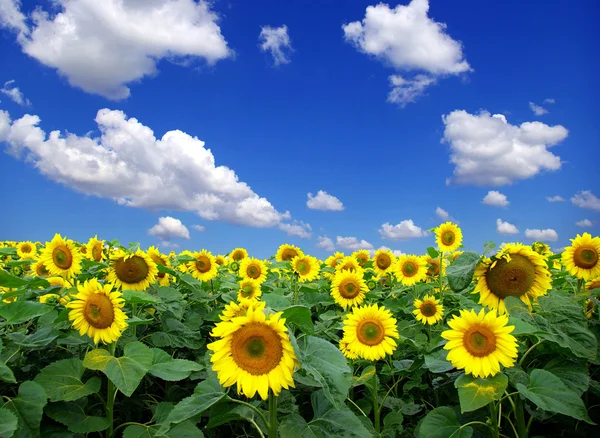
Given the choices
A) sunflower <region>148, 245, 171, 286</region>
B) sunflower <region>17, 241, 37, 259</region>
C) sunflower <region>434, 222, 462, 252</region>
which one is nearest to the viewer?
sunflower <region>148, 245, 171, 286</region>

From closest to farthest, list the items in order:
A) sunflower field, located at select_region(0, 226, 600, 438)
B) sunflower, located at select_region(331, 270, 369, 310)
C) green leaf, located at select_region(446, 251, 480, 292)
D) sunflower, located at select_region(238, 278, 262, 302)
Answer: sunflower field, located at select_region(0, 226, 600, 438), green leaf, located at select_region(446, 251, 480, 292), sunflower, located at select_region(238, 278, 262, 302), sunflower, located at select_region(331, 270, 369, 310)

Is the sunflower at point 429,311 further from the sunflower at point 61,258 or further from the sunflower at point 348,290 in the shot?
the sunflower at point 61,258

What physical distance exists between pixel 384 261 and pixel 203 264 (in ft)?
10.8

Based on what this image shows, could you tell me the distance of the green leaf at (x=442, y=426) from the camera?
3.43 meters

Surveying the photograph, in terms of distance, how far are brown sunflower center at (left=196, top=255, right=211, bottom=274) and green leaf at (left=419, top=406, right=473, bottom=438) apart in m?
4.51

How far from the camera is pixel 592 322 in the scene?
428 centimetres

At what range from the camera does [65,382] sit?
142 inches

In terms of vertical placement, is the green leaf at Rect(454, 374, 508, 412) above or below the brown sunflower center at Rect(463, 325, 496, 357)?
below

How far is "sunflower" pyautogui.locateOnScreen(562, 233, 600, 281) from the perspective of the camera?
5.05 meters

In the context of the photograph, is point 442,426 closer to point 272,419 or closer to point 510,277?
point 272,419

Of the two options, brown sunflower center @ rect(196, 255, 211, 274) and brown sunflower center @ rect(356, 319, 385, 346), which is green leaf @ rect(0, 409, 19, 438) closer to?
brown sunflower center @ rect(356, 319, 385, 346)

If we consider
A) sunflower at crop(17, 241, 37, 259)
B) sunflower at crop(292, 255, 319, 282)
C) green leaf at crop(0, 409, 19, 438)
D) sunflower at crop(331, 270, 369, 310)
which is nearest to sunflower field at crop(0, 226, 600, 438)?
green leaf at crop(0, 409, 19, 438)

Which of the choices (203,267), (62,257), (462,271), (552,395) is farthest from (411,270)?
(62,257)

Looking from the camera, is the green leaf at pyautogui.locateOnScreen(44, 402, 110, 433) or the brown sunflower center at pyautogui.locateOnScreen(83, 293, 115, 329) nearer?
the green leaf at pyautogui.locateOnScreen(44, 402, 110, 433)
